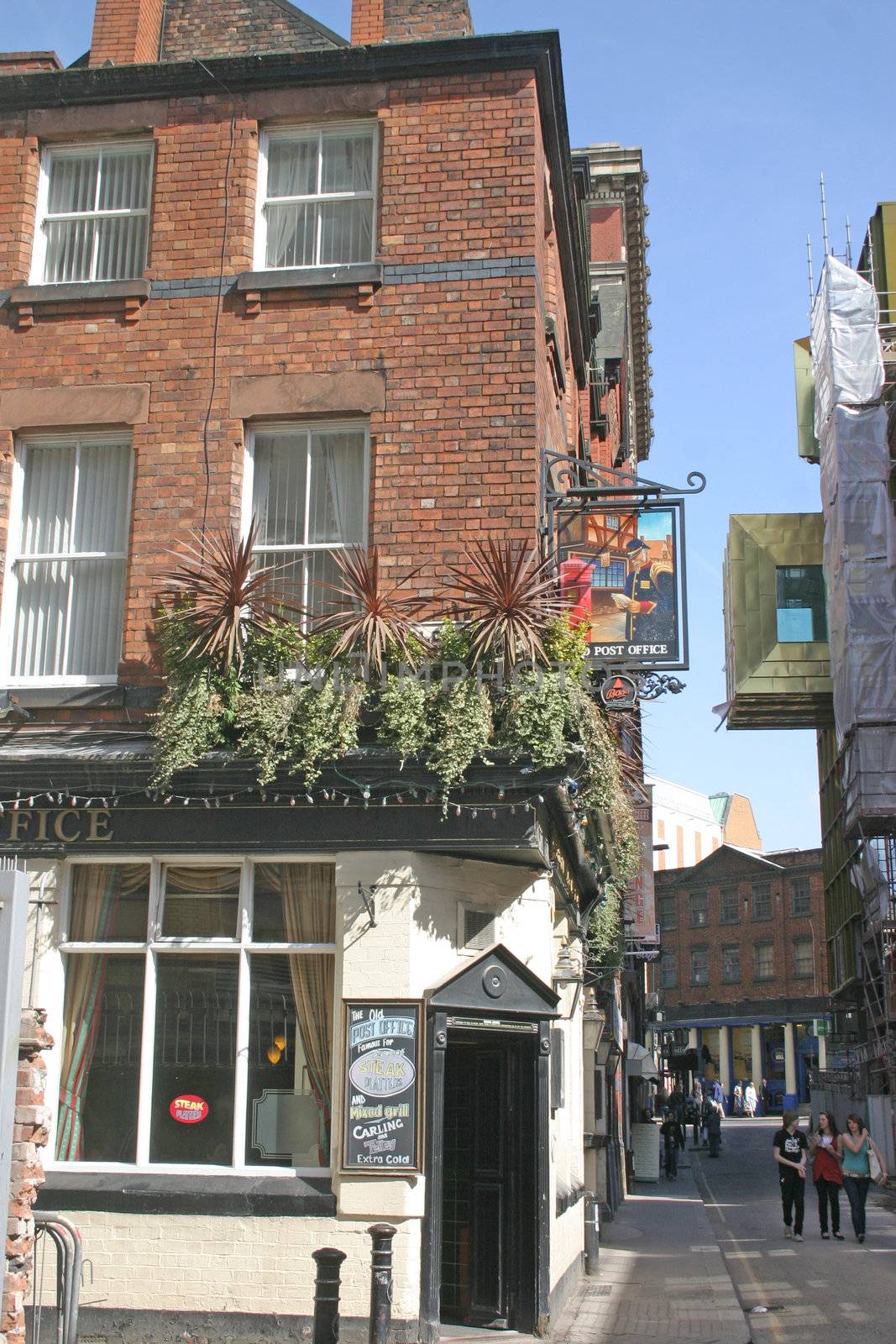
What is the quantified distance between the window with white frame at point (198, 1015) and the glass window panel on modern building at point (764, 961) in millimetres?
69313

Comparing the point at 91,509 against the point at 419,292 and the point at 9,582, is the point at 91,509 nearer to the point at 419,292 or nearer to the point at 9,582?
the point at 9,582

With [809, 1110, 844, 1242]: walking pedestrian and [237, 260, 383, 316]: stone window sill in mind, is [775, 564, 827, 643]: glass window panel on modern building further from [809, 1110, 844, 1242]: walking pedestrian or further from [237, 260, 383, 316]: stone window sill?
[237, 260, 383, 316]: stone window sill

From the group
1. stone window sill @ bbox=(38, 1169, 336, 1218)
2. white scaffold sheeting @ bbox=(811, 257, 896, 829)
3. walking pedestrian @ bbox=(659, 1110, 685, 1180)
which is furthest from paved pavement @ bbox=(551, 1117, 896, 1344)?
white scaffold sheeting @ bbox=(811, 257, 896, 829)

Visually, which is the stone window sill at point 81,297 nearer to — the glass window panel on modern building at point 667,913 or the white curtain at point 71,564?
the white curtain at point 71,564

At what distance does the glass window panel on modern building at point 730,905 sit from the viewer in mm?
79250

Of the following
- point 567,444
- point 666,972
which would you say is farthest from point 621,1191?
point 666,972

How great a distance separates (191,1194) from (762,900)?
71667mm

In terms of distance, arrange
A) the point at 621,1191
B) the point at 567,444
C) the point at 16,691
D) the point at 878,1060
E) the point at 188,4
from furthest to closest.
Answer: the point at 878,1060
the point at 621,1191
the point at 567,444
the point at 188,4
the point at 16,691

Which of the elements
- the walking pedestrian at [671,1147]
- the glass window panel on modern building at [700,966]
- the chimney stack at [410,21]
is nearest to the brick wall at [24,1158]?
the chimney stack at [410,21]

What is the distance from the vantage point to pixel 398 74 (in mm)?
12539

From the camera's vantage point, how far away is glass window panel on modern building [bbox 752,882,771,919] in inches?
3066

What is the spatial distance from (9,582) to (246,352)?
2.92 m

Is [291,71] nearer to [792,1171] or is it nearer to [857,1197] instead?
[792,1171]

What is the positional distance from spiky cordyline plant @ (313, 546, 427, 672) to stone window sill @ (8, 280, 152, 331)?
10.8 ft
